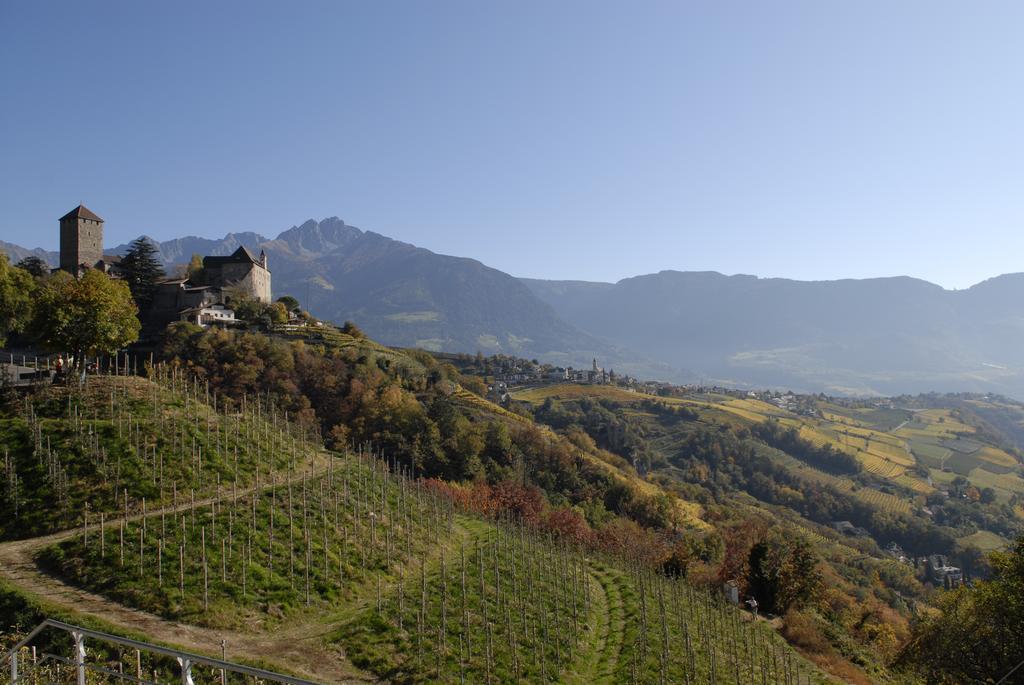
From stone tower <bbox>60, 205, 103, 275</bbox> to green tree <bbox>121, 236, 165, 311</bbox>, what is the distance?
3976 mm

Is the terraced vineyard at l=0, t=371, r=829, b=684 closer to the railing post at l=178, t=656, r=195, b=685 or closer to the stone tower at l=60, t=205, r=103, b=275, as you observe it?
the railing post at l=178, t=656, r=195, b=685

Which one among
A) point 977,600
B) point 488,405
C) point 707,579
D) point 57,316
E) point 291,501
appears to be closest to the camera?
point 977,600

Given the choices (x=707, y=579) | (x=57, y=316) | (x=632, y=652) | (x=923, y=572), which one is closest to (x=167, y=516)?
(x=57, y=316)

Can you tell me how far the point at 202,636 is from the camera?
67.6 ft

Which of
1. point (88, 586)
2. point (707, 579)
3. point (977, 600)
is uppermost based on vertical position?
point (88, 586)

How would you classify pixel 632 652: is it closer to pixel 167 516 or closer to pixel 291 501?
pixel 291 501

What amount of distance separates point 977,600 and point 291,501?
33.2m

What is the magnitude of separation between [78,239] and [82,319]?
5326cm

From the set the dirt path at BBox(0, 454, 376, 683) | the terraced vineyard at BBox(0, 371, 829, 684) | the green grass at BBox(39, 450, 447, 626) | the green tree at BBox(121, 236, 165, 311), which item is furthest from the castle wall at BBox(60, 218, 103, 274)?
the dirt path at BBox(0, 454, 376, 683)

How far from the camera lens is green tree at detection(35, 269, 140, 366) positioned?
3622 cm

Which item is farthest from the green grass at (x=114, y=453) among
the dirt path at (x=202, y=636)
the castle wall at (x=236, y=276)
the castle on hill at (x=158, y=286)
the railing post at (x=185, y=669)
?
the castle wall at (x=236, y=276)

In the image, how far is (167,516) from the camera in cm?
2741

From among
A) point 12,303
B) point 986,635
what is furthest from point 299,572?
point 12,303

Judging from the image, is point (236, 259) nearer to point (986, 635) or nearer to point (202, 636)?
point (202, 636)
